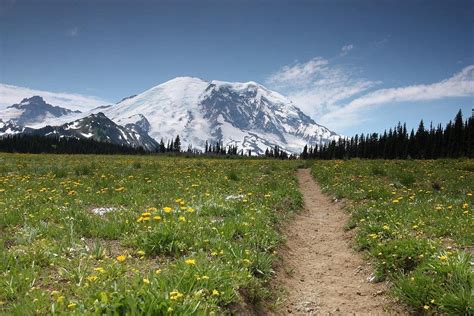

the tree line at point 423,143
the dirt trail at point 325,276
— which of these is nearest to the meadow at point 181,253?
the dirt trail at point 325,276

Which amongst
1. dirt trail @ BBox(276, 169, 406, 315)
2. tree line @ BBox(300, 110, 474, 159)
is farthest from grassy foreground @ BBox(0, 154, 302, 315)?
tree line @ BBox(300, 110, 474, 159)

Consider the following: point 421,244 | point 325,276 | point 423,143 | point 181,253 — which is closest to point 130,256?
point 181,253

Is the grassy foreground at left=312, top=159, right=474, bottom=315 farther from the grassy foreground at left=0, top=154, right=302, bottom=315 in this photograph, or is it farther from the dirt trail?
the grassy foreground at left=0, top=154, right=302, bottom=315

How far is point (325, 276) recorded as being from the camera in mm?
8352

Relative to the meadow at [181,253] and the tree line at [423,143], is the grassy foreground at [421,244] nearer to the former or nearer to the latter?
the meadow at [181,253]

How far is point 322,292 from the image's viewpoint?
742 centimetres

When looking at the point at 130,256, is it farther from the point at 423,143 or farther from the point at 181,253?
the point at 423,143

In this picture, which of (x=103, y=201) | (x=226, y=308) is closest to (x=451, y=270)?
(x=226, y=308)

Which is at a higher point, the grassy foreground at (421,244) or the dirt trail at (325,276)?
the grassy foreground at (421,244)

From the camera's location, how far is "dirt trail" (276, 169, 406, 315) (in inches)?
263

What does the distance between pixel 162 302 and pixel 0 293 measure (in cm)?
255

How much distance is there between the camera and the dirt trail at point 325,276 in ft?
21.9

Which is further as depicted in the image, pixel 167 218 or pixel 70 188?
pixel 70 188

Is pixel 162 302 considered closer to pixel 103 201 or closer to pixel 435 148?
pixel 103 201
